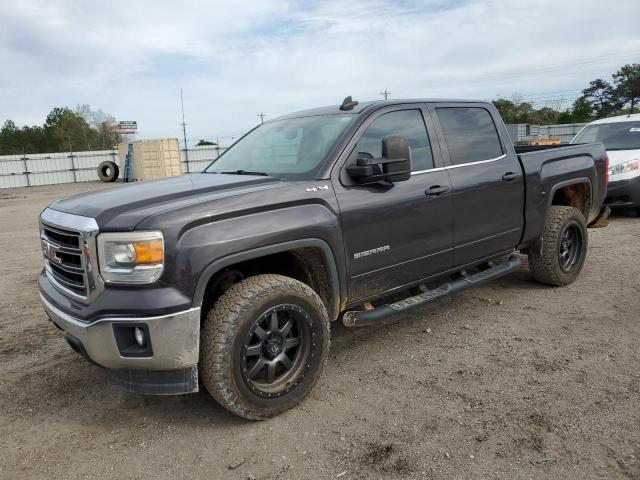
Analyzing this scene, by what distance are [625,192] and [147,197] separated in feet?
28.7

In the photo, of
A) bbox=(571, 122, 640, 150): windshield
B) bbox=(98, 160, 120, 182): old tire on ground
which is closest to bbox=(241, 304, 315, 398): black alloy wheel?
bbox=(571, 122, 640, 150): windshield

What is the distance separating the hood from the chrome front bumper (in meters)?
0.52

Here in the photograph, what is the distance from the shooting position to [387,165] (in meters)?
3.46

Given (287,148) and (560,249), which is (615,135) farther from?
(287,148)

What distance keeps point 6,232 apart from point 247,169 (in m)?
9.67

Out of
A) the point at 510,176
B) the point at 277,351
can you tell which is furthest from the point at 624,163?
the point at 277,351

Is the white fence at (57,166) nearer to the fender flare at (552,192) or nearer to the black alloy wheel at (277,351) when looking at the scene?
the fender flare at (552,192)

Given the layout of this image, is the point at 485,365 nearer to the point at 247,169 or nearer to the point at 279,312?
the point at 279,312

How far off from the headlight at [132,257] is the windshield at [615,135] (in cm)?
905

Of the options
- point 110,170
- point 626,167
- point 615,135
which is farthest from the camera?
point 110,170

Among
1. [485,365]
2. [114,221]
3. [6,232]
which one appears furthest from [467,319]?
[6,232]

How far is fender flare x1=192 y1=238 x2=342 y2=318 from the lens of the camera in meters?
2.77

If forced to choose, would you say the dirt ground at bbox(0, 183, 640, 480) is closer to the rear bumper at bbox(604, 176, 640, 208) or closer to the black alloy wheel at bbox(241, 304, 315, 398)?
the black alloy wheel at bbox(241, 304, 315, 398)

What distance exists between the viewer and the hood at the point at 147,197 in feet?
9.11
